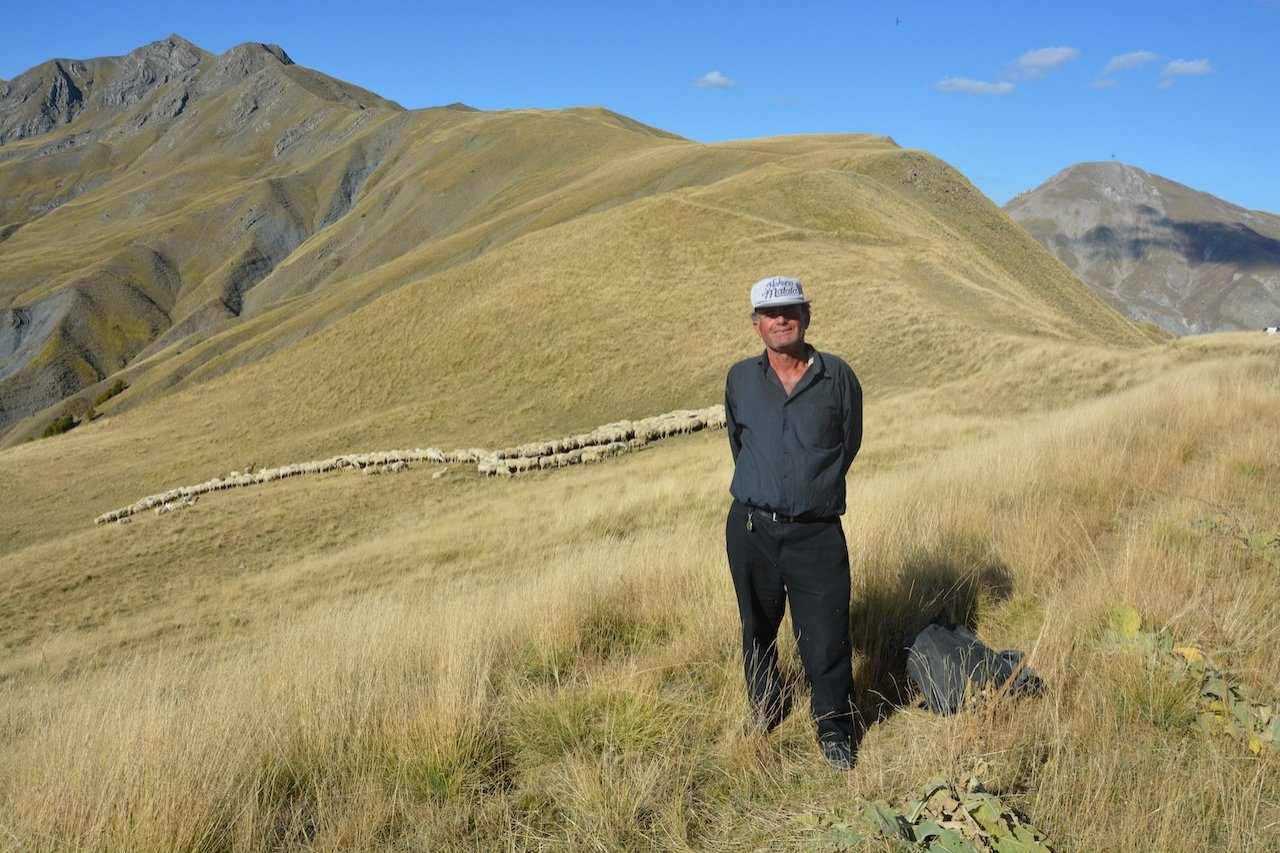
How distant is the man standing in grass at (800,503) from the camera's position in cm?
356

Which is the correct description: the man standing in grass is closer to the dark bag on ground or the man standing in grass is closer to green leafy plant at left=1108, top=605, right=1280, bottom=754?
the dark bag on ground

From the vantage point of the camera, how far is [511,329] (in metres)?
36.7

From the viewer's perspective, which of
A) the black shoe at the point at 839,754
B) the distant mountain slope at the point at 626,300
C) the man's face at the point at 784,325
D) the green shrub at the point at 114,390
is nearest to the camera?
the black shoe at the point at 839,754

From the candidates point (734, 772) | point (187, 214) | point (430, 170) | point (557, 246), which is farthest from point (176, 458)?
point (187, 214)

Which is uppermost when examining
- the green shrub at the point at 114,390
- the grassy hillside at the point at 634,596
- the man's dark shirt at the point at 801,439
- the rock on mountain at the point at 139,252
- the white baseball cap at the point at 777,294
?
the rock on mountain at the point at 139,252

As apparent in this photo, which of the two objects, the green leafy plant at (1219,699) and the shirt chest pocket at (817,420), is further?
the shirt chest pocket at (817,420)

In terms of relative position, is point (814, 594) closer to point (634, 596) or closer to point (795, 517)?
point (795, 517)

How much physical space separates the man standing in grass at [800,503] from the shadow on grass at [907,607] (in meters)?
0.47

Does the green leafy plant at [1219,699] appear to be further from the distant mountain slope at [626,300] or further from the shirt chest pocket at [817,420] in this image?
the distant mountain slope at [626,300]

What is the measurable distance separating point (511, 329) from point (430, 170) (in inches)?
3326

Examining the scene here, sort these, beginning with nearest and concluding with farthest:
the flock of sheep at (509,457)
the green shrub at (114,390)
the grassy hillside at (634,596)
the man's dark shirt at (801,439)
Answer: the grassy hillside at (634,596) → the man's dark shirt at (801,439) → the flock of sheep at (509,457) → the green shrub at (114,390)

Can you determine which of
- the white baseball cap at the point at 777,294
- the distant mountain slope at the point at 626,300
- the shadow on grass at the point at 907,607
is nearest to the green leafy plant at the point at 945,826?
the shadow on grass at the point at 907,607

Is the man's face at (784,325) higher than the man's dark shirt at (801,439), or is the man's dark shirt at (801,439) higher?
the man's face at (784,325)

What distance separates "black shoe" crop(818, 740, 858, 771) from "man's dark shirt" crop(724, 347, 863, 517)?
103 cm
